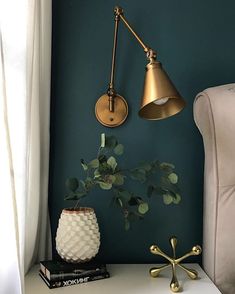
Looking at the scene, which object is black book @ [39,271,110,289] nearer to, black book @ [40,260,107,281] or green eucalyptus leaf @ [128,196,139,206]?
black book @ [40,260,107,281]

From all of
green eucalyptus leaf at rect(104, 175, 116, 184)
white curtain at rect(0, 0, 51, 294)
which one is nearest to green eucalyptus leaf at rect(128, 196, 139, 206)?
green eucalyptus leaf at rect(104, 175, 116, 184)

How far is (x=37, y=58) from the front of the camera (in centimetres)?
139

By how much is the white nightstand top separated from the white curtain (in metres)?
0.12

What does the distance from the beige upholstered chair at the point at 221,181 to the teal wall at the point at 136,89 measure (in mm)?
180

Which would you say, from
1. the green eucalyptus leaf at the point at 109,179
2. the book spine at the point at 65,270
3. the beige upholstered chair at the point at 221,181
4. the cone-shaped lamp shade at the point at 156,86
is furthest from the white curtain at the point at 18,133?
the beige upholstered chair at the point at 221,181

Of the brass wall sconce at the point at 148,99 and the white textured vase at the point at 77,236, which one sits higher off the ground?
the brass wall sconce at the point at 148,99

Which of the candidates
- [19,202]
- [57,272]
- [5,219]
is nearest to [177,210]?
[57,272]

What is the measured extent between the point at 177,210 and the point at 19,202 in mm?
808

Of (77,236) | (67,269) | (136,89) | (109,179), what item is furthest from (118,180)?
(136,89)

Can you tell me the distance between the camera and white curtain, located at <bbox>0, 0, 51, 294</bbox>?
91 centimetres

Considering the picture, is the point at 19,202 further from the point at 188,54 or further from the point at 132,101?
the point at 188,54

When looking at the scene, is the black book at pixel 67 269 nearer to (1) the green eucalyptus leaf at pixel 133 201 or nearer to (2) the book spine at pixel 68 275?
(2) the book spine at pixel 68 275

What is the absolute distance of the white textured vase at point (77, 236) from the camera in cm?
137

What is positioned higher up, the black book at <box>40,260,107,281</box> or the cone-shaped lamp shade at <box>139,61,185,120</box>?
the cone-shaped lamp shade at <box>139,61,185,120</box>
